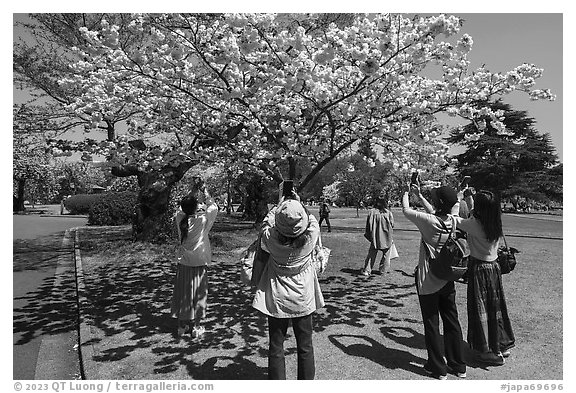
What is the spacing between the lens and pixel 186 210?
482 centimetres

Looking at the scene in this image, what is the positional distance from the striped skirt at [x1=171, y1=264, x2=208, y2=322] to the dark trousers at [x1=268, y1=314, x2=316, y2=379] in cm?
177

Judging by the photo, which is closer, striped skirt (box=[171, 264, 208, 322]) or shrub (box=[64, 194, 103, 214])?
striped skirt (box=[171, 264, 208, 322])

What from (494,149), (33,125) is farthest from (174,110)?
(494,149)

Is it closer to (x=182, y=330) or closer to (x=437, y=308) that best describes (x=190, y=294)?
(x=182, y=330)

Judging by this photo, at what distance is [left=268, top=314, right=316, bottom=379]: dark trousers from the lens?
333 centimetres

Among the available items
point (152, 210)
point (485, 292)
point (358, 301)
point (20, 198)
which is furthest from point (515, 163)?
point (20, 198)

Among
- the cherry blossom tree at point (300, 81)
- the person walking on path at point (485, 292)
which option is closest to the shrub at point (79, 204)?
the cherry blossom tree at point (300, 81)

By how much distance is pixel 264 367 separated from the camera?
4035 mm

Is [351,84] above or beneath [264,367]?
above

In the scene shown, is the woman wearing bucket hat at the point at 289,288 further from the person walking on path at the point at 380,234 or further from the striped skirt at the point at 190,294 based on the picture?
the person walking on path at the point at 380,234

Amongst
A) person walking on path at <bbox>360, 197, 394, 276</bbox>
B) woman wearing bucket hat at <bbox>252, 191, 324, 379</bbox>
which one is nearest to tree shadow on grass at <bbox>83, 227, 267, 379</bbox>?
woman wearing bucket hat at <bbox>252, 191, 324, 379</bbox>

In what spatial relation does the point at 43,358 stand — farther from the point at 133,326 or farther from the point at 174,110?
the point at 174,110

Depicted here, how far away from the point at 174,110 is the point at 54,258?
8.07 metres

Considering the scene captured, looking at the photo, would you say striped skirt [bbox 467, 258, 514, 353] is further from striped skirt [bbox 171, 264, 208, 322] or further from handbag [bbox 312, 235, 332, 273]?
striped skirt [bbox 171, 264, 208, 322]
